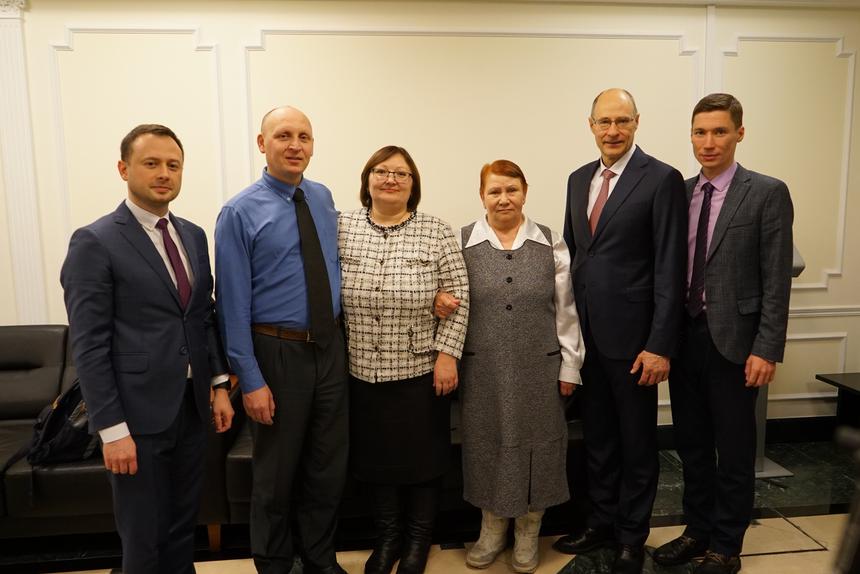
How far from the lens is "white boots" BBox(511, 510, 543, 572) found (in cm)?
234

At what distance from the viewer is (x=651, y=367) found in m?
2.18

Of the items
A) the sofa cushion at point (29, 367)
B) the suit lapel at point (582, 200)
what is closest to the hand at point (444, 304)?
the suit lapel at point (582, 200)

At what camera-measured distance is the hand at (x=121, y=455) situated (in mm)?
1671

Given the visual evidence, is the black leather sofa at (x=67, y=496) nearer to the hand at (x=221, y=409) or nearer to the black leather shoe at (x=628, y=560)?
the hand at (x=221, y=409)

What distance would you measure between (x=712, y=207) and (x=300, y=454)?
1.68 m

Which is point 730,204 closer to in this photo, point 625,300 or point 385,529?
point 625,300

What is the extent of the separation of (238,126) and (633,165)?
79.3 inches

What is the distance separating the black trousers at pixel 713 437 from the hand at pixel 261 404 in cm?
147

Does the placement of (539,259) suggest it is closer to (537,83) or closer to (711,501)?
(711,501)

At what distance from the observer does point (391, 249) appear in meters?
2.13

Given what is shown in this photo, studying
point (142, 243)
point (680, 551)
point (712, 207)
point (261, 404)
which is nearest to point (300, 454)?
point (261, 404)

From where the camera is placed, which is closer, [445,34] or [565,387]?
[565,387]

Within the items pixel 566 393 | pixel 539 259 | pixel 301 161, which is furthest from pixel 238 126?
pixel 566 393

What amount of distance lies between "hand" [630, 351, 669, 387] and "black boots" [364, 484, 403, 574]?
978mm
